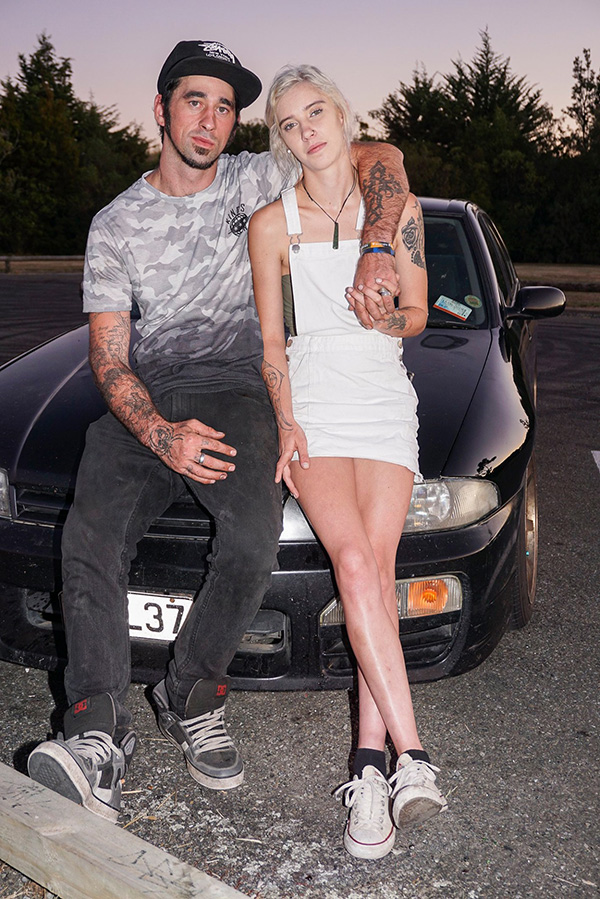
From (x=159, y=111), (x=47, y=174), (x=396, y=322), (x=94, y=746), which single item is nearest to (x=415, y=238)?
(x=396, y=322)

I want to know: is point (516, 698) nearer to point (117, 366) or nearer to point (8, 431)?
point (117, 366)

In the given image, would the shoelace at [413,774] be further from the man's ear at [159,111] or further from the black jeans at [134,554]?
the man's ear at [159,111]

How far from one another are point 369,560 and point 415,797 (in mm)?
586

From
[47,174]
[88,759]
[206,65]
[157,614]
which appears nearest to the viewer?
[88,759]

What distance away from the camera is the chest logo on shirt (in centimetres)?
291

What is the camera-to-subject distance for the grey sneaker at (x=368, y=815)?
2119 millimetres

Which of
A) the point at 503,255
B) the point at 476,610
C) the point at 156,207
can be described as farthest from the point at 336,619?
the point at 503,255

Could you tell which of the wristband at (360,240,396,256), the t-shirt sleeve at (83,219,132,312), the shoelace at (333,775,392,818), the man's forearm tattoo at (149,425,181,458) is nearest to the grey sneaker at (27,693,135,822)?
the shoelace at (333,775,392,818)

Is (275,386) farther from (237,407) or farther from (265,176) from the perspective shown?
(265,176)

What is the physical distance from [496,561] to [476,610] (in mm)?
152

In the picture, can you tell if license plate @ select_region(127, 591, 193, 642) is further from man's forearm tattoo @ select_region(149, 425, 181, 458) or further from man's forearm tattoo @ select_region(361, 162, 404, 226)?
man's forearm tattoo @ select_region(361, 162, 404, 226)

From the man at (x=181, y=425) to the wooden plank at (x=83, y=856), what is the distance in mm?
135

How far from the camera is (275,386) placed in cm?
268

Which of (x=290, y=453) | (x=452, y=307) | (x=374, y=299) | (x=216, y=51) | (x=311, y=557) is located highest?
(x=216, y=51)
